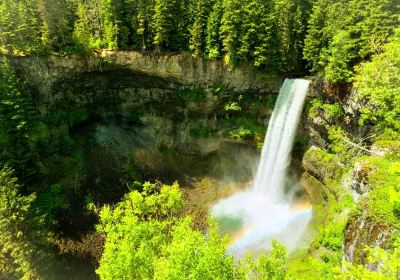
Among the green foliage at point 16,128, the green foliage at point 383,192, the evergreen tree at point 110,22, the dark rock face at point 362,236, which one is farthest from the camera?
the evergreen tree at point 110,22

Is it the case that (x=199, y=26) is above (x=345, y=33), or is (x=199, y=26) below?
below

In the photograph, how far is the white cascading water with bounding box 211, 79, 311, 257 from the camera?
118 ft

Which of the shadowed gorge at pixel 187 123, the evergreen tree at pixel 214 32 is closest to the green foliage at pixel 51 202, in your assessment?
the shadowed gorge at pixel 187 123

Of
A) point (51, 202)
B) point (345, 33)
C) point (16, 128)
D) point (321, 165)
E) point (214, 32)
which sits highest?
point (345, 33)

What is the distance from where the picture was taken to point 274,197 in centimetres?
4094

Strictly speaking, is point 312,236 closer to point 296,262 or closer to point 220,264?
point 296,262

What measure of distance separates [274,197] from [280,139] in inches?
283

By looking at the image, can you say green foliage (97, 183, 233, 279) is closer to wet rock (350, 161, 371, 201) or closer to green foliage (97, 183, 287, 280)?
Answer: green foliage (97, 183, 287, 280)

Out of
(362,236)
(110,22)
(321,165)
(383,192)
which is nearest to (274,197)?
(321,165)

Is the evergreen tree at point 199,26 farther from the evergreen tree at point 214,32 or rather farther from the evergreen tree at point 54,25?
the evergreen tree at point 54,25

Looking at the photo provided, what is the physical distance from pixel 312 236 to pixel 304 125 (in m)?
13.7

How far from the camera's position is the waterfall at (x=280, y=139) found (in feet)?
128

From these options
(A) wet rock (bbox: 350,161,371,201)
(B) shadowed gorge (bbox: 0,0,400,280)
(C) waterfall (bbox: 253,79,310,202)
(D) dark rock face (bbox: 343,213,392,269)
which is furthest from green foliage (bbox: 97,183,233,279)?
(C) waterfall (bbox: 253,79,310,202)

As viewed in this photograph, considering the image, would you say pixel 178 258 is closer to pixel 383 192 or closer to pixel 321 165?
pixel 383 192
